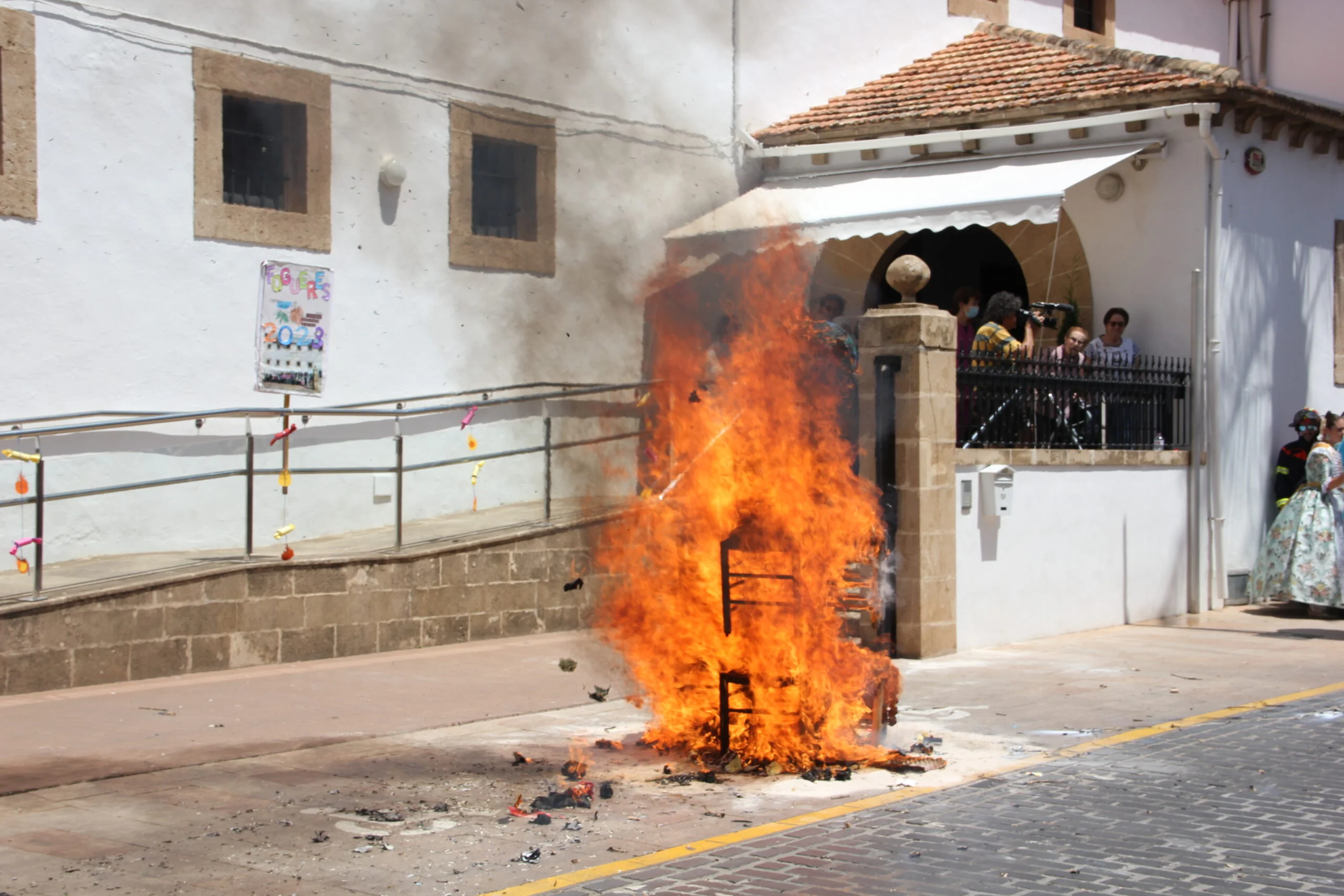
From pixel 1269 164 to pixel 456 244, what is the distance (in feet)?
25.7

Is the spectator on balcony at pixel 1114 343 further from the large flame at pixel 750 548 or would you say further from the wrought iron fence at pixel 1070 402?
the large flame at pixel 750 548

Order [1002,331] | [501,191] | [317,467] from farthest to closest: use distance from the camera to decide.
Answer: [501,191]
[1002,331]
[317,467]

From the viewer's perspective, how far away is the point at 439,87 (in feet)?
29.7

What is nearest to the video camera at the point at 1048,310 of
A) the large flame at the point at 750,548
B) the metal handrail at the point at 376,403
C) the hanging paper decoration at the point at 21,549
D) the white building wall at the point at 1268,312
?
the white building wall at the point at 1268,312

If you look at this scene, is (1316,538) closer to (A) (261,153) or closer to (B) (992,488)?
(B) (992,488)

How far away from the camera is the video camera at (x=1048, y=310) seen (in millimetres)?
13688

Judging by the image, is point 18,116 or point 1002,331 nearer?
point 18,116

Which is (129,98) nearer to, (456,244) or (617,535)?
(456,244)

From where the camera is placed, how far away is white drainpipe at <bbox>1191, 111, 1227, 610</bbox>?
13.6m

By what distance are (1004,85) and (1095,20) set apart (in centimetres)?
568

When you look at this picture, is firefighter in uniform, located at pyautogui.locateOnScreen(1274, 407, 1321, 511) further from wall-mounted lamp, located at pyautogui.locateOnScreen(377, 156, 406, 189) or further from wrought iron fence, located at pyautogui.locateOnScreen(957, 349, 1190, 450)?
wall-mounted lamp, located at pyautogui.locateOnScreen(377, 156, 406, 189)

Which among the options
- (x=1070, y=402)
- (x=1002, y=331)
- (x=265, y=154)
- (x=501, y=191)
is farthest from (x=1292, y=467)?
(x=265, y=154)

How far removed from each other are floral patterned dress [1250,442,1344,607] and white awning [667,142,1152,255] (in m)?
3.29

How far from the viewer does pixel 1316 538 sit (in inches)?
529
